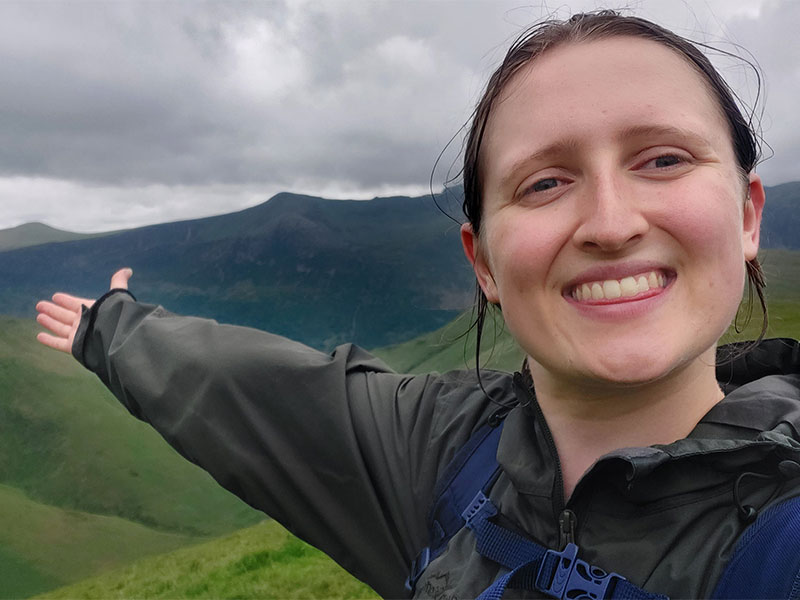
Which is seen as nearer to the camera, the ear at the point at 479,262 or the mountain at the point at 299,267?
the ear at the point at 479,262

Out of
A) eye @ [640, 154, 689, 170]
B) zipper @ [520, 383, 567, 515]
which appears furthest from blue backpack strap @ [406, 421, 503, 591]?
eye @ [640, 154, 689, 170]

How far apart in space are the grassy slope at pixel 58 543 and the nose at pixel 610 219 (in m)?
9.38

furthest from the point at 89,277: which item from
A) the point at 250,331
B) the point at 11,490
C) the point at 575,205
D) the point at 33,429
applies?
the point at 575,205

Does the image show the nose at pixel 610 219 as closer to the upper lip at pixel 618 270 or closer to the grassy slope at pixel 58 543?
the upper lip at pixel 618 270

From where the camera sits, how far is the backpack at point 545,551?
85 centimetres

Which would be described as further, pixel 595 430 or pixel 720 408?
pixel 595 430

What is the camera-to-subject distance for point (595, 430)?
129 cm

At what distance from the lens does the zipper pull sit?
1094 mm

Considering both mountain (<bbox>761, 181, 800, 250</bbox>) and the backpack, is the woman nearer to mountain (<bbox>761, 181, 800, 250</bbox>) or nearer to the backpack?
the backpack

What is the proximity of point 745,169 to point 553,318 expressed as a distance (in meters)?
0.64

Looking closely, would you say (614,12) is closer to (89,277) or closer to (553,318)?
(553,318)

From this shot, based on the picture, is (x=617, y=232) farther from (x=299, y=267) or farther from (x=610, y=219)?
(x=299, y=267)

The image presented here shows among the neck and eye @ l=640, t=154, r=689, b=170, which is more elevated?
eye @ l=640, t=154, r=689, b=170

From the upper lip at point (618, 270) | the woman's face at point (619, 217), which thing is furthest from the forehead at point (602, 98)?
the upper lip at point (618, 270)
